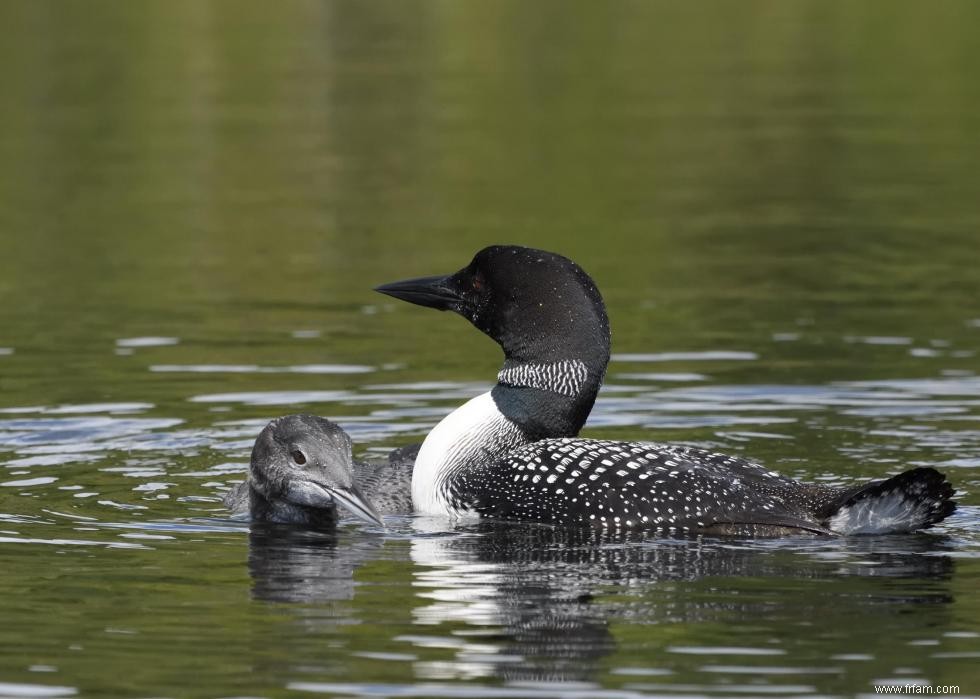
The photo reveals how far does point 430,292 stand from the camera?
8.20 metres

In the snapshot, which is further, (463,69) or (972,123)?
(463,69)

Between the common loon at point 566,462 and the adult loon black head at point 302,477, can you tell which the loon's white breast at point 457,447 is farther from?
the adult loon black head at point 302,477

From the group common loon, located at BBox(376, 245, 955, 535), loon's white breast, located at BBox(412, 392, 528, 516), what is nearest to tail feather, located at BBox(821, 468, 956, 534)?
common loon, located at BBox(376, 245, 955, 535)

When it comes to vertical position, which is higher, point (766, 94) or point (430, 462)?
point (766, 94)

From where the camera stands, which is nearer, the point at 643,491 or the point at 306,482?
the point at 643,491

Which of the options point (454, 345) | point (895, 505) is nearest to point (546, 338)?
point (895, 505)

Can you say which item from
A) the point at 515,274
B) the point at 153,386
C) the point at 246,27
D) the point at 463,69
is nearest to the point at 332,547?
the point at 515,274

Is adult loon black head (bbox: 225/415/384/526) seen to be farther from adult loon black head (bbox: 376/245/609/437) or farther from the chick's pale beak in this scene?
adult loon black head (bbox: 376/245/609/437)

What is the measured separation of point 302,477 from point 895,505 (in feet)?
7.34

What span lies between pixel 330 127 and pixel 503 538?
15.6 m

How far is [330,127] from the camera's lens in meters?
22.3

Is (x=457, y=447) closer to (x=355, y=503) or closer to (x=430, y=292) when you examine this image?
(x=355, y=503)

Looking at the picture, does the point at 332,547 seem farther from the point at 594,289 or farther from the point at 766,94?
the point at 766,94

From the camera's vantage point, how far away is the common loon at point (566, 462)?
696 cm
